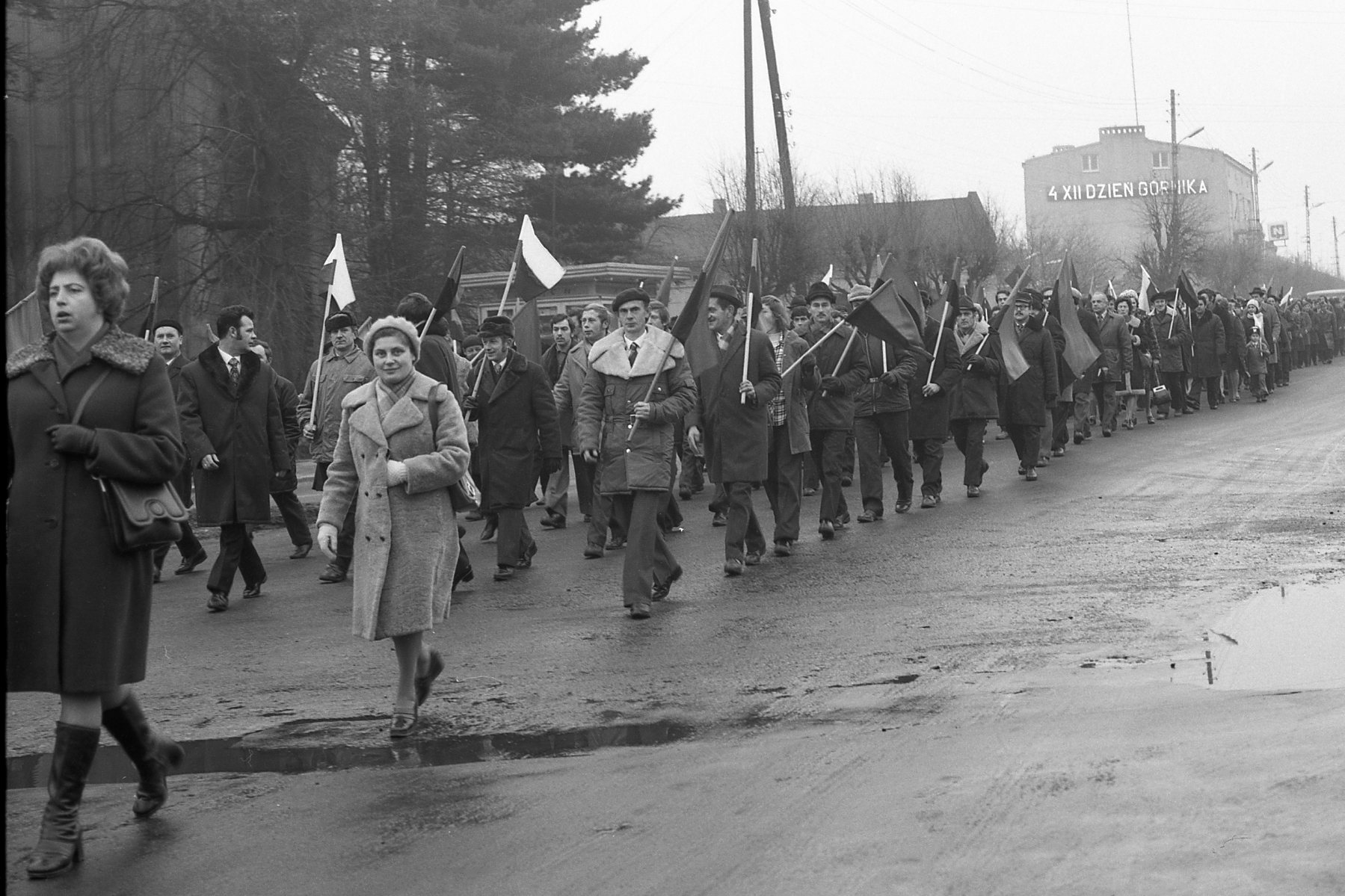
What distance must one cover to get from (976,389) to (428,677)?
9.19m

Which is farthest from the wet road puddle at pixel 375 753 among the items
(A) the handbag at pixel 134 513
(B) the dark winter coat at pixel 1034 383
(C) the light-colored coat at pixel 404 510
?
(B) the dark winter coat at pixel 1034 383

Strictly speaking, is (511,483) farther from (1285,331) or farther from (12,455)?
(1285,331)

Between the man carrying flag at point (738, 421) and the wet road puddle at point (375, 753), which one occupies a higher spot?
the man carrying flag at point (738, 421)

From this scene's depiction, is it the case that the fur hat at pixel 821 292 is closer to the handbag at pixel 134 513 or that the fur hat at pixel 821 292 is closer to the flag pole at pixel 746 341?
the flag pole at pixel 746 341

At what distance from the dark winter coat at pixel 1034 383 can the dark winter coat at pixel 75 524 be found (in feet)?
39.2

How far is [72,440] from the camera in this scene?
496 centimetres

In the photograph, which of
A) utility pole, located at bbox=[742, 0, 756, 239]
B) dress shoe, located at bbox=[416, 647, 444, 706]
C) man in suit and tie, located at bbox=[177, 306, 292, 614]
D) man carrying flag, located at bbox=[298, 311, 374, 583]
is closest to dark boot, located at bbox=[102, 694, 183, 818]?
dress shoe, located at bbox=[416, 647, 444, 706]

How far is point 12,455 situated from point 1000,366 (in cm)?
1172

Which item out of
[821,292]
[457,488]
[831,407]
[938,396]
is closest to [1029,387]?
[938,396]

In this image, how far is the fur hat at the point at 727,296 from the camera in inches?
425

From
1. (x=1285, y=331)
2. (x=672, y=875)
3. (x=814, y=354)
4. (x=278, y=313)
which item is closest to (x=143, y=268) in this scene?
(x=278, y=313)

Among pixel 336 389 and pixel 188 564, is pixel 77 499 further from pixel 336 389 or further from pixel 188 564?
pixel 188 564

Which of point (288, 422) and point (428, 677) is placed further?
point (288, 422)

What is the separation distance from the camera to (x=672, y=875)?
4484 mm
